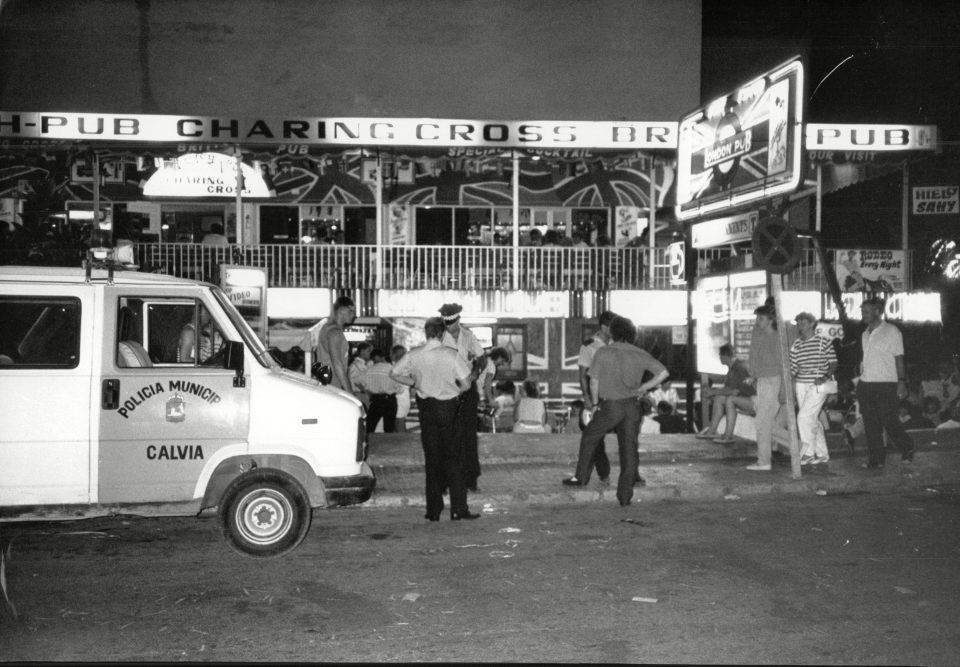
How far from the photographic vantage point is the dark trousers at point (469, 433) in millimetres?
9359

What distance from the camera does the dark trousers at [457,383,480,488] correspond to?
30.7 ft

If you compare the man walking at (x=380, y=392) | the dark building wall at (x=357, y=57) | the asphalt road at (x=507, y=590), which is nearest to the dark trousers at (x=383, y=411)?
the man walking at (x=380, y=392)

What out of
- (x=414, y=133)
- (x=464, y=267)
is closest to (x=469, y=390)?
(x=414, y=133)

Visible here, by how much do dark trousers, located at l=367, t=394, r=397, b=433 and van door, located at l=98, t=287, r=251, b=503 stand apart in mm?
7516

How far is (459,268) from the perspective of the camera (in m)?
20.0

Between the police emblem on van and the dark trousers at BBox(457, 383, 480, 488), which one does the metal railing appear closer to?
the dark trousers at BBox(457, 383, 480, 488)

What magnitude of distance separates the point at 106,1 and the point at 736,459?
15.8 m

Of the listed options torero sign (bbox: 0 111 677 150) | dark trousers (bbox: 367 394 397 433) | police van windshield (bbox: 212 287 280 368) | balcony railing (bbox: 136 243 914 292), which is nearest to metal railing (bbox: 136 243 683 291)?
balcony railing (bbox: 136 243 914 292)

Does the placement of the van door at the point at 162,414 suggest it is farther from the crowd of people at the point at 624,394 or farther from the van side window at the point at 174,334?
the crowd of people at the point at 624,394

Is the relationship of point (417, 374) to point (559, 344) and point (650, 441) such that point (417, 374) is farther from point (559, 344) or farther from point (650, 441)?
point (559, 344)

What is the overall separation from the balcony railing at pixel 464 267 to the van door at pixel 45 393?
1272 cm

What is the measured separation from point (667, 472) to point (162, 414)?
624 centimetres

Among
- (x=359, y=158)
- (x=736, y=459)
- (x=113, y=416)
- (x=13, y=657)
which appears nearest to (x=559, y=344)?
(x=359, y=158)

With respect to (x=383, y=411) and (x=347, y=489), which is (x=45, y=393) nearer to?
(x=347, y=489)
